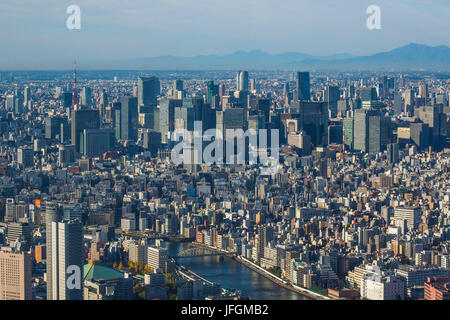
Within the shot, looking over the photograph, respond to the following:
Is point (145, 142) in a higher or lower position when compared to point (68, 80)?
lower

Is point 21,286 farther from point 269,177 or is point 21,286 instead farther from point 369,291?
point 269,177

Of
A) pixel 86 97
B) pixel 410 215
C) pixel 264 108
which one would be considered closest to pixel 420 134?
pixel 264 108

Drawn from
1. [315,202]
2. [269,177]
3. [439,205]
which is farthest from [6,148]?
[439,205]

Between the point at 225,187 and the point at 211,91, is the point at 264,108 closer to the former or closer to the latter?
the point at 211,91

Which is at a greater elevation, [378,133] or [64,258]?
[378,133]

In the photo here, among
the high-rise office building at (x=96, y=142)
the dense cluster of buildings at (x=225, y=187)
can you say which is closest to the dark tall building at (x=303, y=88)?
the dense cluster of buildings at (x=225, y=187)
